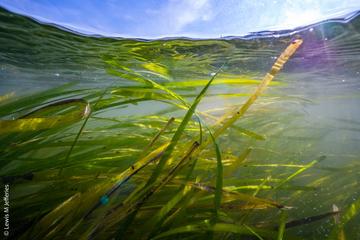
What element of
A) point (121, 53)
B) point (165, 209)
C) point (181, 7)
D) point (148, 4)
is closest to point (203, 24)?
point (181, 7)

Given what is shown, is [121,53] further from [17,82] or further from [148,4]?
[17,82]

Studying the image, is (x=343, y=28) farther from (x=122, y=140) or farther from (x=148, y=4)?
(x=122, y=140)

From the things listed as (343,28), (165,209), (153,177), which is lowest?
(165,209)

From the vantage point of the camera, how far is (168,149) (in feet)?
6.76

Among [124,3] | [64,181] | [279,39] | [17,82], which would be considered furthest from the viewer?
[17,82]

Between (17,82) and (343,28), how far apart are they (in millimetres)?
14310

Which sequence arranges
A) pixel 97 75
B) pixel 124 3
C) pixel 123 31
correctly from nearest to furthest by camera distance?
pixel 124 3
pixel 123 31
pixel 97 75

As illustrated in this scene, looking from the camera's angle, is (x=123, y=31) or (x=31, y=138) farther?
(x=123, y=31)

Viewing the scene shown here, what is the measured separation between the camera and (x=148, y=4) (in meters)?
4.87

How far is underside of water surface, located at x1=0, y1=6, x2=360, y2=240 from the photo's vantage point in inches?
82.4

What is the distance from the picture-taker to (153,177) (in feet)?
6.51

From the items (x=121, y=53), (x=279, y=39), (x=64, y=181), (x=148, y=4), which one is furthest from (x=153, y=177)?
(x=121, y=53)

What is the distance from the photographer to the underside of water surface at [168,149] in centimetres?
209

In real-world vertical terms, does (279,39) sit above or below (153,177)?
above
